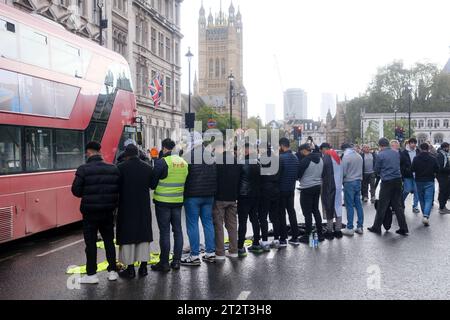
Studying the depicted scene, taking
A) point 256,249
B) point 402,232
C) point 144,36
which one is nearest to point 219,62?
point 144,36

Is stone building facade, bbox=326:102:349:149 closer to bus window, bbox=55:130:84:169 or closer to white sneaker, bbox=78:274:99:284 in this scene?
bus window, bbox=55:130:84:169

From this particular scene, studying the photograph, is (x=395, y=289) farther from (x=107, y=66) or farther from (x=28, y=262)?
(x=107, y=66)

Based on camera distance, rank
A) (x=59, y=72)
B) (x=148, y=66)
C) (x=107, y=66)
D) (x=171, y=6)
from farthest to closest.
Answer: (x=171, y=6) → (x=148, y=66) → (x=107, y=66) → (x=59, y=72)

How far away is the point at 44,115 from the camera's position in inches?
398

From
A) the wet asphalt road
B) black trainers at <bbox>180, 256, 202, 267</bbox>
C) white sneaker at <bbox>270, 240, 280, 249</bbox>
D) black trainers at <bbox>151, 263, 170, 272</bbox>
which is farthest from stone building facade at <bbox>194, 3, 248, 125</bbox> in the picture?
black trainers at <bbox>151, 263, 170, 272</bbox>

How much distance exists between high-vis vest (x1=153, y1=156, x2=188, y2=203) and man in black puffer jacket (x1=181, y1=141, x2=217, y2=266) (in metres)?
0.35

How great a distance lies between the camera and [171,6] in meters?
53.8

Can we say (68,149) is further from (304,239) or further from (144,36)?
(144,36)

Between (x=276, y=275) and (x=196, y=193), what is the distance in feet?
6.25

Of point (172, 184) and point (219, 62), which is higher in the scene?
point (219, 62)

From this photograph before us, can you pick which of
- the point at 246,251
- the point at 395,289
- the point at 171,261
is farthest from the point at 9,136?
the point at 395,289

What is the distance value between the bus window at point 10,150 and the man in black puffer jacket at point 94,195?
2.53 metres
